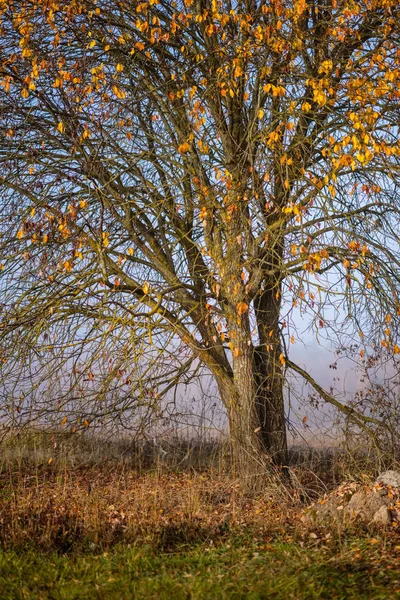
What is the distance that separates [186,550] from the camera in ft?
18.5

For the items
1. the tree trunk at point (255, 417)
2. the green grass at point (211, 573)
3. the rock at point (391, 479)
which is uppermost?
the tree trunk at point (255, 417)

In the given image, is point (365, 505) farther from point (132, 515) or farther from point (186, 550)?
point (132, 515)

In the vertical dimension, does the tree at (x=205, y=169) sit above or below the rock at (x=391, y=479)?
above

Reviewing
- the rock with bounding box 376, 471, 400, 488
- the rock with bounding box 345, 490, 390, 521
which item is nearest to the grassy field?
the rock with bounding box 345, 490, 390, 521

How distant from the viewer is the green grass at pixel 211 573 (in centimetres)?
429

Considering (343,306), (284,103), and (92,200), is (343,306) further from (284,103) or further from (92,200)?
(92,200)

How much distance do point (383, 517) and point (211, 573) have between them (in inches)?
85.9

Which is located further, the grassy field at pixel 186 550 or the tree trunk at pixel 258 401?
the tree trunk at pixel 258 401

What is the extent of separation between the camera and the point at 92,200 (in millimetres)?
8867

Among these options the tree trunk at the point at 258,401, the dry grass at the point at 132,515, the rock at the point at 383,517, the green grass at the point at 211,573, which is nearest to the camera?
the green grass at the point at 211,573

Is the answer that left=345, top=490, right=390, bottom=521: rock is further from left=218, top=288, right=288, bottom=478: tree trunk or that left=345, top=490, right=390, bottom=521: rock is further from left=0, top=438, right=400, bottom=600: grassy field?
left=218, top=288, right=288, bottom=478: tree trunk

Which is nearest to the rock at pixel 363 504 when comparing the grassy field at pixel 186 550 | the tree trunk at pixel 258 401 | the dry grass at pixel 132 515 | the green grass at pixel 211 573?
the grassy field at pixel 186 550

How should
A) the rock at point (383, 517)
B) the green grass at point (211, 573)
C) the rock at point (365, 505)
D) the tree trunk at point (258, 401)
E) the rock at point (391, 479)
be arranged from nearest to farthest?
the green grass at point (211, 573) → the rock at point (383, 517) → the rock at point (365, 505) → the rock at point (391, 479) → the tree trunk at point (258, 401)

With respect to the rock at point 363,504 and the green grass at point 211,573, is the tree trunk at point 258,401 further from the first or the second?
the green grass at point 211,573
